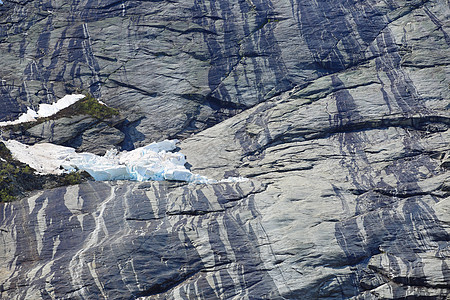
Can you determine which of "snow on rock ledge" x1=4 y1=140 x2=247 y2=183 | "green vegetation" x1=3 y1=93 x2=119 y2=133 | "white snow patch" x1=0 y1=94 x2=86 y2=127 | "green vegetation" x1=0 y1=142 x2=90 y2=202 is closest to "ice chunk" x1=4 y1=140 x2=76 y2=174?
"snow on rock ledge" x1=4 y1=140 x2=247 y2=183

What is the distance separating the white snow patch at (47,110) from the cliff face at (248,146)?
1.10 m

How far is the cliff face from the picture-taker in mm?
23203

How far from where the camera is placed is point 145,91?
115 ft

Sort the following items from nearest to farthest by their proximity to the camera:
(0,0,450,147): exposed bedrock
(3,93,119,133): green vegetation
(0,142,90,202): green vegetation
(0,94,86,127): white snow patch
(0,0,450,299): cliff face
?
(0,0,450,299): cliff face
(0,142,90,202): green vegetation
(3,93,119,133): green vegetation
(0,94,86,127): white snow patch
(0,0,450,147): exposed bedrock

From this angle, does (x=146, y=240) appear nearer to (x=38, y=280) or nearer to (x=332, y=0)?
(x=38, y=280)

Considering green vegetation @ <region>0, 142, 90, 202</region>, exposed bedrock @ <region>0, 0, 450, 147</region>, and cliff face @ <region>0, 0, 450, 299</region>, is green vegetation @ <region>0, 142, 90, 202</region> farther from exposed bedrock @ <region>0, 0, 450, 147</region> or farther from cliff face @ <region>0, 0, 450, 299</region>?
exposed bedrock @ <region>0, 0, 450, 147</region>

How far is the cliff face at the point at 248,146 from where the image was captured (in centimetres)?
2320

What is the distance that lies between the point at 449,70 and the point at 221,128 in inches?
608

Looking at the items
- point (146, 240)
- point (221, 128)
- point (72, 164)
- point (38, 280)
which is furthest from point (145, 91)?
point (38, 280)

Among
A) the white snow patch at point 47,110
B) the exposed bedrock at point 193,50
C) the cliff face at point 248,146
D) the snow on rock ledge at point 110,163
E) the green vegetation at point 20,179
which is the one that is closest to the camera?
the cliff face at point 248,146

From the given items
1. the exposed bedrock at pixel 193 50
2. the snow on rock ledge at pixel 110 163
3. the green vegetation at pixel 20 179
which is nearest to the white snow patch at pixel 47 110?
the exposed bedrock at pixel 193 50

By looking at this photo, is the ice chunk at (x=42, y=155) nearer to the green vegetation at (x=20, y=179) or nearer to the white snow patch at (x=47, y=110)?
the green vegetation at (x=20, y=179)

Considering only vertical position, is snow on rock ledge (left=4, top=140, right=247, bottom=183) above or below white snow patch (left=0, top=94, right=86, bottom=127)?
below

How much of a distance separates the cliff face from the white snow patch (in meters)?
1.10
